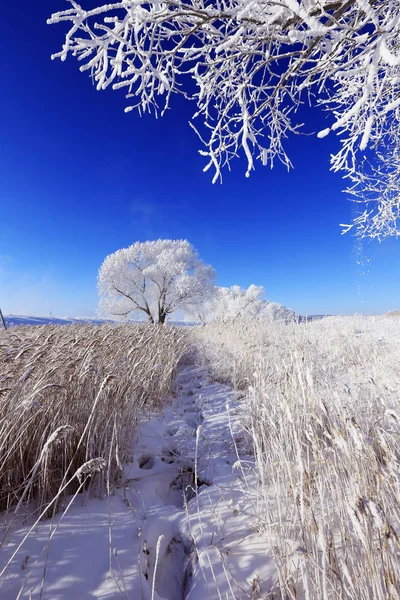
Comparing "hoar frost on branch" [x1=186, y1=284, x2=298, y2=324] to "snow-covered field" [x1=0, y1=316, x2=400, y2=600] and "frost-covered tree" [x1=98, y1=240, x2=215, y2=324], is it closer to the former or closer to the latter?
"frost-covered tree" [x1=98, y1=240, x2=215, y2=324]

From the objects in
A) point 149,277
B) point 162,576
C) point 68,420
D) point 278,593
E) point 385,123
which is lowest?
point 162,576

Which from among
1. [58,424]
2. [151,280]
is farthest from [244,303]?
[58,424]

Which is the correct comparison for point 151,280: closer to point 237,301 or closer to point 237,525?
point 237,301

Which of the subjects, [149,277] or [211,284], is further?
[211,284]

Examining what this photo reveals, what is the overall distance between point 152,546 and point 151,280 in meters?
26.5

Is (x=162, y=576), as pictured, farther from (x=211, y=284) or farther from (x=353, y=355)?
(x=211, y=284)

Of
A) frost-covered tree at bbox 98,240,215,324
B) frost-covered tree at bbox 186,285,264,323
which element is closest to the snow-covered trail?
frost-covered tree at bbox 98,240,215,324

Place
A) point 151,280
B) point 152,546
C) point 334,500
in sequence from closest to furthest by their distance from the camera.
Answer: point 334,500, point 152,546, point 151,280

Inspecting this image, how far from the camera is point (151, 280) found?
27.3m

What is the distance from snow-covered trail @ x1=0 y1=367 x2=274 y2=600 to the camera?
1159mm

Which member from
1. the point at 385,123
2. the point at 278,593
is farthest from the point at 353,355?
→ the point at 278,593

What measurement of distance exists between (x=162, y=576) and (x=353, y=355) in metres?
4.92

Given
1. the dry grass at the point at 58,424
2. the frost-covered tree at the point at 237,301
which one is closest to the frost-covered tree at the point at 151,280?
the frost-covered tree at the point at 237,301

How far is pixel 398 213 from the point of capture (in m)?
4.97
